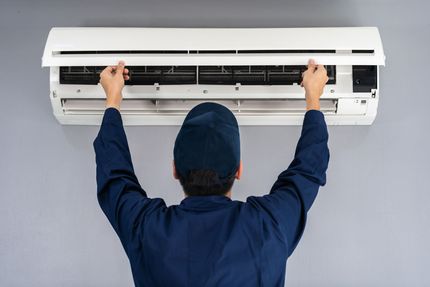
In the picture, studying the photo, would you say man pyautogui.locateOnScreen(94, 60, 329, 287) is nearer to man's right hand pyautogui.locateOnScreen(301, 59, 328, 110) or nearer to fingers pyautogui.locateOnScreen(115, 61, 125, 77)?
man's right hand pyautogui.locateOnScreen(301, 59, 328, 110)

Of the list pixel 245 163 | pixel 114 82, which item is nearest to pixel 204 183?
pixel 114 82

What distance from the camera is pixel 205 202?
112 cm

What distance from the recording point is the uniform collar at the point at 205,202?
112 cm

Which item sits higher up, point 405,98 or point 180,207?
point 405,98

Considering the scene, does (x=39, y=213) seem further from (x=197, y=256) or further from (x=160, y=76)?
(x=197, y=256)

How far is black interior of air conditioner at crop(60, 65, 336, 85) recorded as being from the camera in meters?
1.59

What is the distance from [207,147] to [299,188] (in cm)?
24

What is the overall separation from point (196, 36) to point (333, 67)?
43 centimetres

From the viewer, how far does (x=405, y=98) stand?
175 cm

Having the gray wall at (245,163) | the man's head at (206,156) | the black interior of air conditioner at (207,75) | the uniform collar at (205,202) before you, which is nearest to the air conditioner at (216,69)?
the black interior of air conditioner at (207,75)

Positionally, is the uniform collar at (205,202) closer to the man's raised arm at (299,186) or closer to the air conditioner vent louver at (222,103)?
the man's raised arm at (299,186)

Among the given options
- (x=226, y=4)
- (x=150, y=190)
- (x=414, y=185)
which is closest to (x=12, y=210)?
(x=150, y=190)

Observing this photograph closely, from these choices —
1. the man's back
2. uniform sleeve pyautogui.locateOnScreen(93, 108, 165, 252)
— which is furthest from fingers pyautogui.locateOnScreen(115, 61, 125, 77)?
the man's back

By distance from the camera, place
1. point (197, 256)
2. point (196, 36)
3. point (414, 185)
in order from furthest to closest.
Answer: point (414, 185) < point (196, 36) < point (197, 256)
